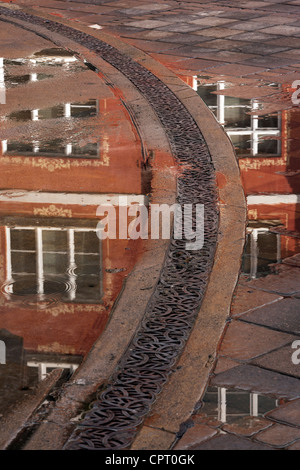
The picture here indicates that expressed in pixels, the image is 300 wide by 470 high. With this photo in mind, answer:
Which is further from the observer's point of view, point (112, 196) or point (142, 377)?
point (112, 196)

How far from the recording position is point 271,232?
5.76 meters

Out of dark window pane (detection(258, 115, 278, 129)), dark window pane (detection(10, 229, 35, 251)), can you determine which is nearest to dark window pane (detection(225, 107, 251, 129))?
dark window pane (detection(258, 115, 278, 129))

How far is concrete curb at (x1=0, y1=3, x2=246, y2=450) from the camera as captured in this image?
3.65 meters

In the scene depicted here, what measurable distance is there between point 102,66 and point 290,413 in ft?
23.9

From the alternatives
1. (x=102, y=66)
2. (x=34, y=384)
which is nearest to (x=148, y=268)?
(x=34, y=384)

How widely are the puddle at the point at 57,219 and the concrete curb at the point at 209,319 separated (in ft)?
0.75

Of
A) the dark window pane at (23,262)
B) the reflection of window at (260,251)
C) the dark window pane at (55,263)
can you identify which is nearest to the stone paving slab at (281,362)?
the reflection of window at (260,251)

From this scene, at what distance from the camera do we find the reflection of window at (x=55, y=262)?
16.0ft

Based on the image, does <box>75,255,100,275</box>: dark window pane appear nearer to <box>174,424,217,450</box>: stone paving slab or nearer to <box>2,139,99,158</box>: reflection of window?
<box>174,424,217,450</box>: stone paving slab

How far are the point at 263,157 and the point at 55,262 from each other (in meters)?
2.63

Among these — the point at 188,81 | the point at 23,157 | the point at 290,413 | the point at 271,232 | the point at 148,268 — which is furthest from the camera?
the point at 188,81

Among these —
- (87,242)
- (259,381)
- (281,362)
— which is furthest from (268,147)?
(259,381)

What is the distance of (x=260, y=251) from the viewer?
5.47 m
